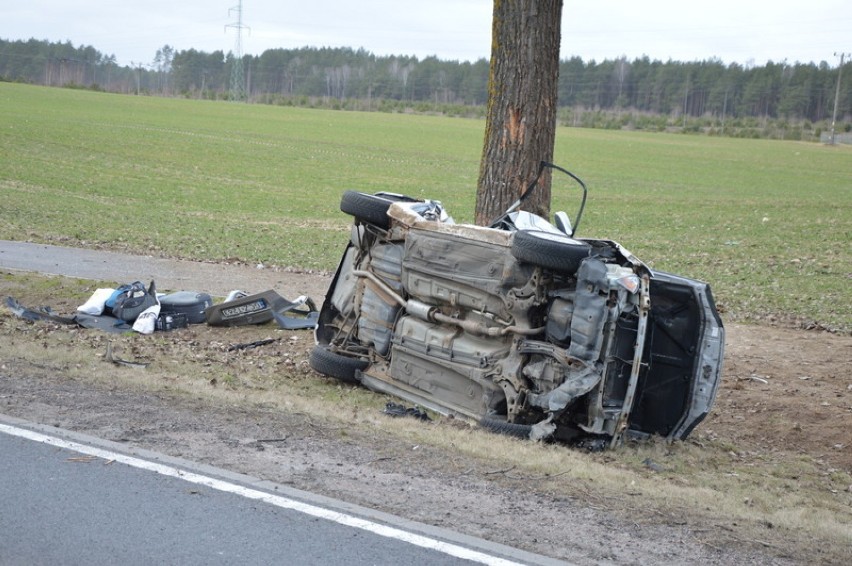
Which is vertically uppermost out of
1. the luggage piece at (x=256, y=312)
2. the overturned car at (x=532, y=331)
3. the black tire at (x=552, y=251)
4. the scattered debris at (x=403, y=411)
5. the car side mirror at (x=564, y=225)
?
the car side mirror at (x=564, y=225)

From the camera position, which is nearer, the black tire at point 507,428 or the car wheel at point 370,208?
the black tire at point 507,428

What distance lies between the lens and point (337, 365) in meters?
9.21

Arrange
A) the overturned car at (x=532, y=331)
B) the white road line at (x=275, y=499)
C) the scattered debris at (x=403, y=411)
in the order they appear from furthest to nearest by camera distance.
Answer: the scattered debris at (x=403, y=411) < the overturned car at (x=532, y=331) < the white road line at (x=275, y=499)

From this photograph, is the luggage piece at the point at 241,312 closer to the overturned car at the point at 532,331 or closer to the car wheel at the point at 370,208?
the overturned car at the point at 532,331

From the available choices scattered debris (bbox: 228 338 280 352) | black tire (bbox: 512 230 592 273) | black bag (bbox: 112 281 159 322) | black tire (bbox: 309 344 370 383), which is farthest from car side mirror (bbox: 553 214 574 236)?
black bag (bbox: 112 281 159 322)

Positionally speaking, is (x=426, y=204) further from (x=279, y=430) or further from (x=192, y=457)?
(x=192, y=457)

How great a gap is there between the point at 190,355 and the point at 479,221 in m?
3.43

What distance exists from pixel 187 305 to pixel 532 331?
522 cm

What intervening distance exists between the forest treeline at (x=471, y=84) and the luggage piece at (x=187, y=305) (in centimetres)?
9788

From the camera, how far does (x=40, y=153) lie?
37.8m

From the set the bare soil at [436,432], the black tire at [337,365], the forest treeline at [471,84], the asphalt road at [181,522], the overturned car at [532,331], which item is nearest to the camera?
the asphalt road at [181,522]

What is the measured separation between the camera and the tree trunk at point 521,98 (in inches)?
415

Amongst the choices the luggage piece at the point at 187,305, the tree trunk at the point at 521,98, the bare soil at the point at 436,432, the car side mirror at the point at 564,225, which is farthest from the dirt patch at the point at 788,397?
the luggage piece at the point at 187,305

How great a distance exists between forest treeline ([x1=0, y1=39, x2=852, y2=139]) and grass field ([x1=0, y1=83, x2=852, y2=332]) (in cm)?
4096
